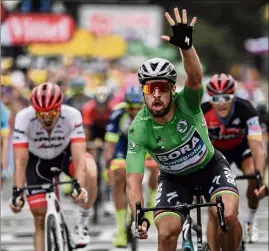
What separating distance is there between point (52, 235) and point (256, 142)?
2.31 m

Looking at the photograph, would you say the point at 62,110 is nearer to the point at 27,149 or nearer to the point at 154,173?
the point at 27,149

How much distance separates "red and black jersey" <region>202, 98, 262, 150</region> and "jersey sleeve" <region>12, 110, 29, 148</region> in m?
1.92

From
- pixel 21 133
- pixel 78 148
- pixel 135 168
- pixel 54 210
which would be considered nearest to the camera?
pixel 135 168

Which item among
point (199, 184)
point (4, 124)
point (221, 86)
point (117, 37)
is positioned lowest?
point (199, 184)

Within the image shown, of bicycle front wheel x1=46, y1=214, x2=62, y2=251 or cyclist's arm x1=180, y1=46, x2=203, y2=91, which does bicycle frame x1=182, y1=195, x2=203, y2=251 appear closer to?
cyclist's arm x1=180, y1=46, x2=203, y2=91

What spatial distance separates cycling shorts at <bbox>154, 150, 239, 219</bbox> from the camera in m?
9.30

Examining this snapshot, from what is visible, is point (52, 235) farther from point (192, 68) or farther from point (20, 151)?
point (192, 68)

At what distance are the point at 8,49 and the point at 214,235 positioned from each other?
44532 millimetres

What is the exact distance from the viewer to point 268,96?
32.1m

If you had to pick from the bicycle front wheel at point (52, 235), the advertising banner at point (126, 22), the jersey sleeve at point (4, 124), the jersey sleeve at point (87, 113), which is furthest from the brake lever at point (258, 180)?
the advertising banner at point (126, 22)

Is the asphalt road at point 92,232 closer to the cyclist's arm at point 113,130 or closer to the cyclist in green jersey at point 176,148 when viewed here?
the cyclist's arm at point 113,130

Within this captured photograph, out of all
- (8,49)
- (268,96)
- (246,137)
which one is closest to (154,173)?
(246,137)

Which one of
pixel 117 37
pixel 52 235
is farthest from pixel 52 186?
pixel 117 37

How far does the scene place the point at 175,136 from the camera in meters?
9.21
